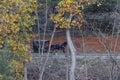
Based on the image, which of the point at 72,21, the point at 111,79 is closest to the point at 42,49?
the point at 72,21

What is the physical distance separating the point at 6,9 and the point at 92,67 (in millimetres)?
3953

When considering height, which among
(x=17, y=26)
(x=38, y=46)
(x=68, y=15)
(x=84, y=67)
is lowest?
(x=84, y=67)

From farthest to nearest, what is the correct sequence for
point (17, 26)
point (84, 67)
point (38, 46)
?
point (84, 67) < point (38, 46) < point (17, 26)

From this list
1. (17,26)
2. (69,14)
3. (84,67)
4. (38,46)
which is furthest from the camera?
(84,67)

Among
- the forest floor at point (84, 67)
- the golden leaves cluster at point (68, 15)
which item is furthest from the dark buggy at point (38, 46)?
the golden leaves cluster at point (68, 15)

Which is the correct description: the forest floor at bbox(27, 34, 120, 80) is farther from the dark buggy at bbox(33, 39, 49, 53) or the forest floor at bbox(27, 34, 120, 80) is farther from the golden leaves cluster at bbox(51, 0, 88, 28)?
the golden leaves cluster at bbox(51, 0, 88, 28)

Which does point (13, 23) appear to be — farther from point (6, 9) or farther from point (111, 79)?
point (111, 79)

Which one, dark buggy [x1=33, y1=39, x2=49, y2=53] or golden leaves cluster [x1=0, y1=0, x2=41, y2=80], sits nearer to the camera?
golden leaves cluster [x1=0, y1=0, x2=41, y2=80]

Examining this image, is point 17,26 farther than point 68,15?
No

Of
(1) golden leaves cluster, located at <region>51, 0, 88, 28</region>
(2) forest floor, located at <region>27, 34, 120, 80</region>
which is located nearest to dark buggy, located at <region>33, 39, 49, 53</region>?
(2) forest floor, located at <region>27, 34, 120, 80</region>

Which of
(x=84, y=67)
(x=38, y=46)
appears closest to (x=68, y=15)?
(x=38, y=46)

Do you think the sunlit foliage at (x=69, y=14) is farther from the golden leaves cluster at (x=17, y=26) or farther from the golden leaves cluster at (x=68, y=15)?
the golden leaves cluster at (x=17, y=26)

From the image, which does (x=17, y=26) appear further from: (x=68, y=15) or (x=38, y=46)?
(x=38, y=46)

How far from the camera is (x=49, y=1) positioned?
42.5ft
